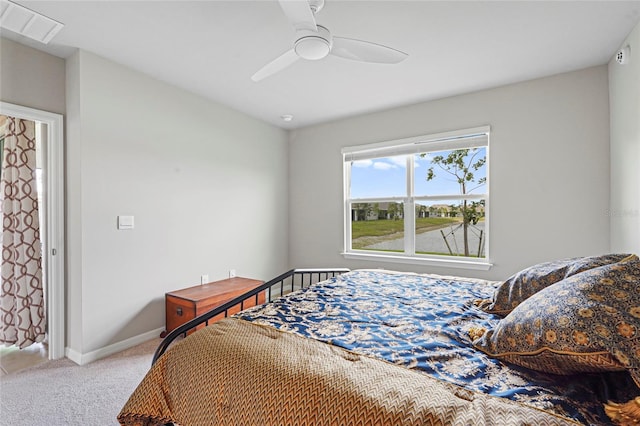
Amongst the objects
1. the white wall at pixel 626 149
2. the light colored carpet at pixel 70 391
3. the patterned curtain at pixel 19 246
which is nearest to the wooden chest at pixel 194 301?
the light colored carpet at pixel 70 391

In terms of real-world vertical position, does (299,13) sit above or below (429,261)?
above

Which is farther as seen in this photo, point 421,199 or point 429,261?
point 421,199

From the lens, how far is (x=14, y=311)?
2730 millimetres

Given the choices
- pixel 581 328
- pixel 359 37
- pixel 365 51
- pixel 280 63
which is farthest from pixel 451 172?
pixel 581 328

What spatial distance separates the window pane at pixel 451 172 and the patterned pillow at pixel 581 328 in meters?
2.45

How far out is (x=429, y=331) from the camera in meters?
1.33

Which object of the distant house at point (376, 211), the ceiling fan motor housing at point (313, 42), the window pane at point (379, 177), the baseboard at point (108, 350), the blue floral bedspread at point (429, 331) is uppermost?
the ceiling fan motor housing at point (313, 42)

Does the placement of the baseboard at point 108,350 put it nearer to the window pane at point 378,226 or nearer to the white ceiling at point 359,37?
the white ceiling at point 359,37

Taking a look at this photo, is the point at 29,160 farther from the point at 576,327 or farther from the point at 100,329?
the point at 576,327

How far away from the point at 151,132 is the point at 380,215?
2.72m

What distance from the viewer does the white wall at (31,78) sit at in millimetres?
2250

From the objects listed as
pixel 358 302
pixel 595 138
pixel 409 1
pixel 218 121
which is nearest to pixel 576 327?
pixel 358 302

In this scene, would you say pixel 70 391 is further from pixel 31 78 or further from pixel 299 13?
pixel 299 13

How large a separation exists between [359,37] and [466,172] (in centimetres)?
198
